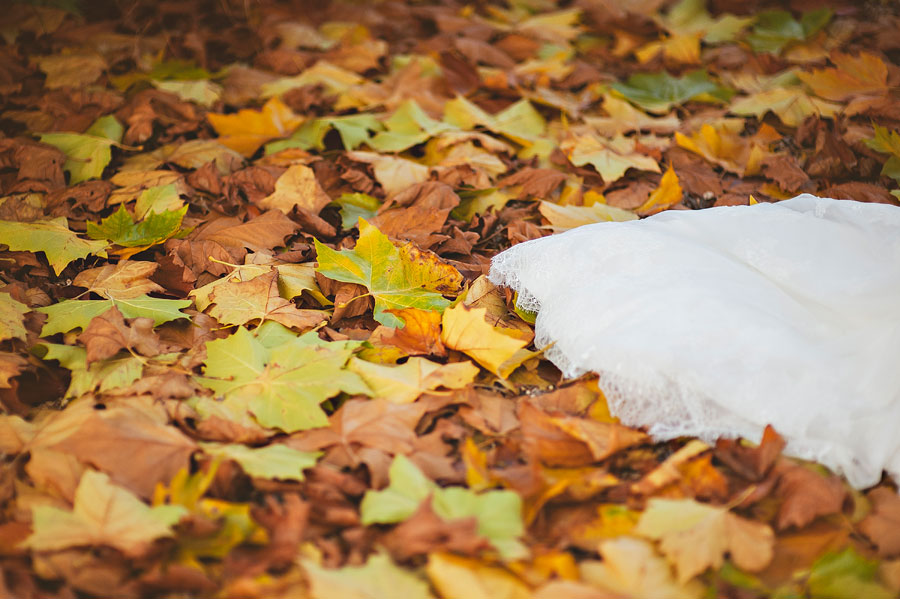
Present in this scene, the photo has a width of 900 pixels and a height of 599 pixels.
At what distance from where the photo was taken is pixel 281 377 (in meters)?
1.03

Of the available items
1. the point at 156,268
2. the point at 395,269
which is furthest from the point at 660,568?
the point at 156,268

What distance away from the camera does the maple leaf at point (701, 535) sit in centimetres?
80

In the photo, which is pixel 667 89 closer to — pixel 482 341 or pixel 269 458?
pixel 482 341

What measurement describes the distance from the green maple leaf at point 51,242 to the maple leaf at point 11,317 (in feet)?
0.42

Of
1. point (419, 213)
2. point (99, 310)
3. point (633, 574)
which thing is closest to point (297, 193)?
point (419, 213)

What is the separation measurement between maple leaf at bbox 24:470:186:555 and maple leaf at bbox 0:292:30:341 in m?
0.39

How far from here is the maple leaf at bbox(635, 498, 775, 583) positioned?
0.80 metres

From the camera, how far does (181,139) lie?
1836 mm

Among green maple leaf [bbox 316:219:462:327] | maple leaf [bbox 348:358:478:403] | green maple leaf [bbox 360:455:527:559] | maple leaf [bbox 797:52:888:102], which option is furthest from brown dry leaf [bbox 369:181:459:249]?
maple leaf [bbox 797:52:888:102]

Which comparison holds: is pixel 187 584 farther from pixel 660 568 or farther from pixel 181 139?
pixel 181 139

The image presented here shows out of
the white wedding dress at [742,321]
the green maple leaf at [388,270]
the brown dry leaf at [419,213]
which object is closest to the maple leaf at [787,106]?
the white wedding dress at [742,321]

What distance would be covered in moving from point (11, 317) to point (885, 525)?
139 cm

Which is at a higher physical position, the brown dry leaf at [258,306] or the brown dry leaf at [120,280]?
the brown dry leaf at [120,280]

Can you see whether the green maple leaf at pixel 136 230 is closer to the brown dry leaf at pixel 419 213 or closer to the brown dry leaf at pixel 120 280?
the brown dry leaf at pixel 120 280
